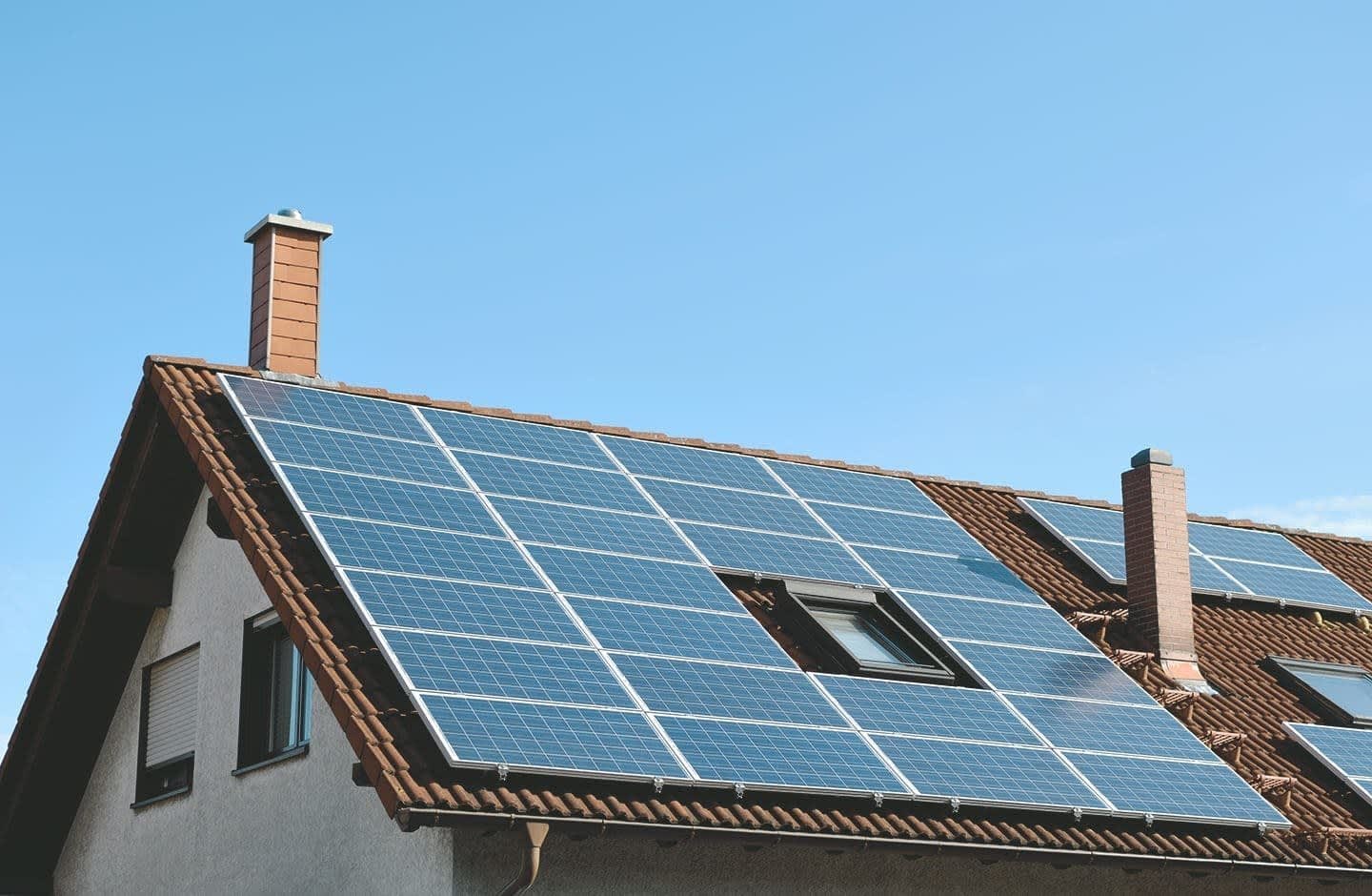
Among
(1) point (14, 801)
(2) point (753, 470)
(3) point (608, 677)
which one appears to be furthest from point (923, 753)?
(1) point (14, 801)

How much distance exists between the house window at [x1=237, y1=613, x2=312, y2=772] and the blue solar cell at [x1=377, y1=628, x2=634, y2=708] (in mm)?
2443

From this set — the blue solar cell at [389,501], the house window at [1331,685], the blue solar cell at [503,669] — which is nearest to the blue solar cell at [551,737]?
the blue solar cell at [503,669]

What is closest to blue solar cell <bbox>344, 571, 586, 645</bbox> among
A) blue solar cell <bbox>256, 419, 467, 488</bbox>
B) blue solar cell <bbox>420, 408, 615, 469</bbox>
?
blue solar cell <bbox>256, 419, 467, 488</bbox>

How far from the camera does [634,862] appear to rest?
1346 centimetres

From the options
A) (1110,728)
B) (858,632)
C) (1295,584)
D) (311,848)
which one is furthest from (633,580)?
(1295,584)

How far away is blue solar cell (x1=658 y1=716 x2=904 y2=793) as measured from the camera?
533 inches

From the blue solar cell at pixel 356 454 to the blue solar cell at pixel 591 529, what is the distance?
65 cm

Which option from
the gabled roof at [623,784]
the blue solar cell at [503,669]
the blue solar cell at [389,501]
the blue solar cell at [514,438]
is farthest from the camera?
the blue solar cell at [514,438]

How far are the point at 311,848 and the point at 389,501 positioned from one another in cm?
300

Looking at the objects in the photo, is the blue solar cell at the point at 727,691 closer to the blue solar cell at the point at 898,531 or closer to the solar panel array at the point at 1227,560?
the blue solar cell at the point at 898,531

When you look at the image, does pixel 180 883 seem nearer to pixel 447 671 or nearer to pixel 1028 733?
pixel 447 671

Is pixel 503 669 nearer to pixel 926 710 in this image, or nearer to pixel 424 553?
pixel 424 553

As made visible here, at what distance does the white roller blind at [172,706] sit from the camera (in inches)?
695

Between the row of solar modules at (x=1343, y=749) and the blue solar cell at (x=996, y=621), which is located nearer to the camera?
the row of solar modules at (x=1343, y=749)
